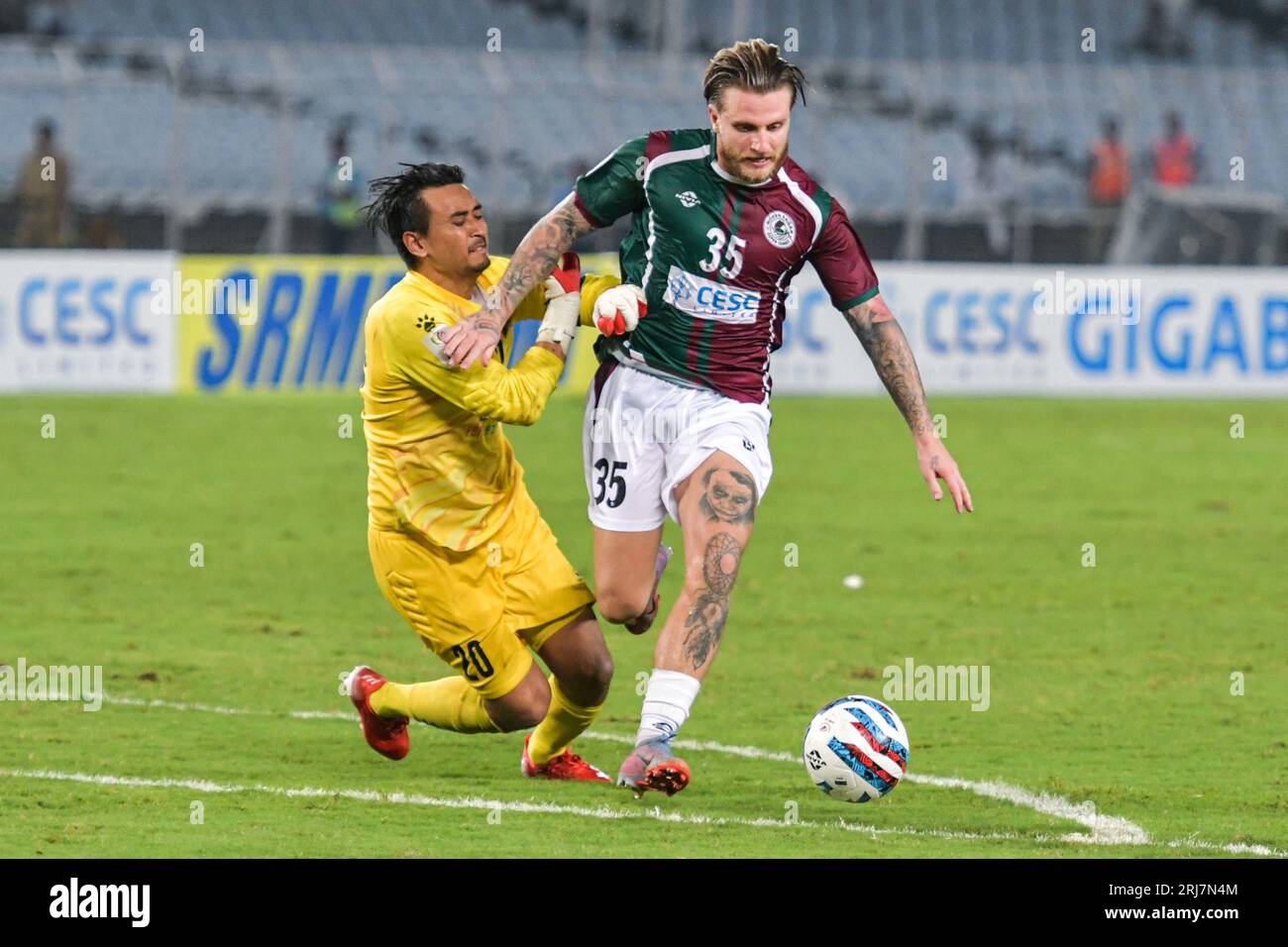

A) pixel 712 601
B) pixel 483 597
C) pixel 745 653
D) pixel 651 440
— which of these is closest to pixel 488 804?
pixel 483 597

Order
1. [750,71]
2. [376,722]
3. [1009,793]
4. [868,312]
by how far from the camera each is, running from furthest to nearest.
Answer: [376,722] → [868,312] → [1009,793] → [750,71]

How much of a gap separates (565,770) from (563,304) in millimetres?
1629

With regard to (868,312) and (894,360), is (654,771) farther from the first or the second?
(868,312)

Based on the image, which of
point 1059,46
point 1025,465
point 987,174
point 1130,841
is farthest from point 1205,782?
point 1059,46

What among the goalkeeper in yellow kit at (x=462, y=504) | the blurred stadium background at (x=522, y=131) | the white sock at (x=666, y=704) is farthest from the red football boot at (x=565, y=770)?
the blurred stadium background at (x=522, y=131)

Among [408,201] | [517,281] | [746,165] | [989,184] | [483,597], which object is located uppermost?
[989,184]

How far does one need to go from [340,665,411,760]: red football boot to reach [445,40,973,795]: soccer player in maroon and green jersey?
92 cm

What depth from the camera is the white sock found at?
21.9 ft

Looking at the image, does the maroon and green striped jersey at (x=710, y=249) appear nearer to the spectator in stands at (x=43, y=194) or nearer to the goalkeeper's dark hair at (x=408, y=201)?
the goalkeeper's dark hair at (x=408, y=201)

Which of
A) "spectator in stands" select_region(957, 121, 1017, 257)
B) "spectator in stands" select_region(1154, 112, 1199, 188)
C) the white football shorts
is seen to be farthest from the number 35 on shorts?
"spectator in stands" select_region(1154, 112, 1199, 188)

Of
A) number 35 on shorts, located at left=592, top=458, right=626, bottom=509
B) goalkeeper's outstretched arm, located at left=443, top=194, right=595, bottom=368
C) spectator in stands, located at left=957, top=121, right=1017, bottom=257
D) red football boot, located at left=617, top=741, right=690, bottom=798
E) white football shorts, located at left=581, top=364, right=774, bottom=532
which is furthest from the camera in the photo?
spectator in stands, located at left=957, top=121, right=1017, bottom=257

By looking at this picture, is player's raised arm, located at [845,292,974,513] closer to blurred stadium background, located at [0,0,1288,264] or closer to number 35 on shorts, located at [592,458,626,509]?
number 35 on shorts, located at [592,458,626,509]

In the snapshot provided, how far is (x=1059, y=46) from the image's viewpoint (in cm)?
3294

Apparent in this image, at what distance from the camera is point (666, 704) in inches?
265
